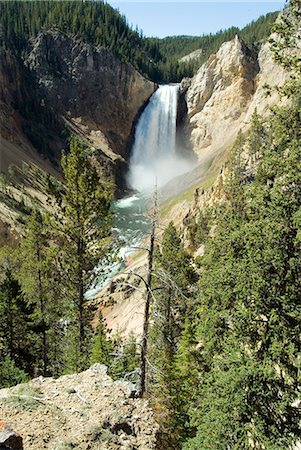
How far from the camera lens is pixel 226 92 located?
9894 cm

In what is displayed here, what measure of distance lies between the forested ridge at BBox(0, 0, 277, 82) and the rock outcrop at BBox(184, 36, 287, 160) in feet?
26.5

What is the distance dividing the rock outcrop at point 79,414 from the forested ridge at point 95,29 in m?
107

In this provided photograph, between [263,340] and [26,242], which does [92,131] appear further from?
[263,340]

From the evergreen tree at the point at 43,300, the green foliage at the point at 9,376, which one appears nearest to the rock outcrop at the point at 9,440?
the green foliage at the point at 9,376

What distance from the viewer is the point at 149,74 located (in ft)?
427

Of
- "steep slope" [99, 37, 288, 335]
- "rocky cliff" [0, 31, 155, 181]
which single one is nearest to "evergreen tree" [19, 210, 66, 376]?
"steep slope" [99, 37, 288, 335]

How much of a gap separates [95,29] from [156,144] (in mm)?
44477

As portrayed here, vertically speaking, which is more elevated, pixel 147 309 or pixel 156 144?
pixel 147 309

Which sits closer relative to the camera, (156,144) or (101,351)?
(101,351)

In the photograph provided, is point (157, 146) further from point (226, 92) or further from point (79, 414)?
point (79, 414)

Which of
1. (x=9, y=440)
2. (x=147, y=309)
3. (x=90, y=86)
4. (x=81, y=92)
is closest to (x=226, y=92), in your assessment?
(x=90, y=86)

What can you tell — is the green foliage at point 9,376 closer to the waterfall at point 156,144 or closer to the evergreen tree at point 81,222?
the evergreen tree at point 81,222

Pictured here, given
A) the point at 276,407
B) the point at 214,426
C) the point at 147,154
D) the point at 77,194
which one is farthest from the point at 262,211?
the point at 147,154

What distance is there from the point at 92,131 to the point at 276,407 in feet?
353
